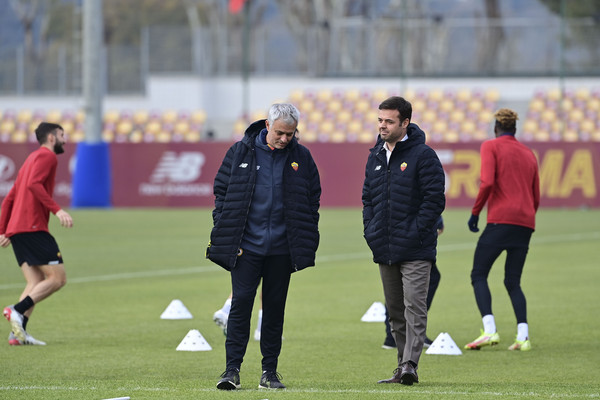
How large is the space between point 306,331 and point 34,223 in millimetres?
2962

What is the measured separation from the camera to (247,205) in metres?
7.34

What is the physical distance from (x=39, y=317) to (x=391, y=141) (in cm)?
573

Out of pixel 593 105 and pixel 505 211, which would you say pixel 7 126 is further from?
pixel 505 211

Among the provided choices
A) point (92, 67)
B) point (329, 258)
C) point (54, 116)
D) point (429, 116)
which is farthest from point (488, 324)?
point (54, 116)

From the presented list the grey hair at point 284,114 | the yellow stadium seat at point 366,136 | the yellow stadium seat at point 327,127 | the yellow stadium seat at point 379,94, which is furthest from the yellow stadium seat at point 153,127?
the grey hair at point 284,114

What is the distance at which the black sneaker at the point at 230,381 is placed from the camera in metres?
7.26

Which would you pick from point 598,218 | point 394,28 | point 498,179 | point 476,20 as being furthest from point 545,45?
point 498,179

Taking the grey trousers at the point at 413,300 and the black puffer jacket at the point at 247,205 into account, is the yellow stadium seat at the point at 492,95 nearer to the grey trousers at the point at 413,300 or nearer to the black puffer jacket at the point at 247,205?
the grey trousers at the point at 413,300

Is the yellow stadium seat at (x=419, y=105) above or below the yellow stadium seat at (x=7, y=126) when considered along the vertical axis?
above

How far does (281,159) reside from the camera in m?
7.46

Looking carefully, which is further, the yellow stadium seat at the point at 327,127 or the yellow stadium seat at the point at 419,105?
the yellow stadium seat at the point at 327,127

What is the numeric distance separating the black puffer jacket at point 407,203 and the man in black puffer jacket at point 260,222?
60 centimetres

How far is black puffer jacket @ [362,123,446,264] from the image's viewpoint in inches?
304

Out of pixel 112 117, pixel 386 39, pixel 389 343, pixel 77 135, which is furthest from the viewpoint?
pixel 112 117
